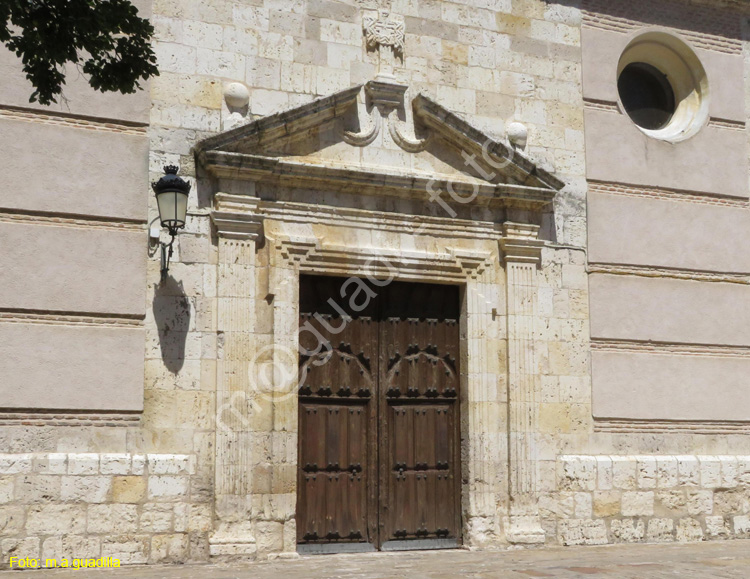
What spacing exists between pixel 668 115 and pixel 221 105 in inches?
182

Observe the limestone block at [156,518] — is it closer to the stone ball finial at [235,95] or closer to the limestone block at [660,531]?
the stone ball finial at [235,95]

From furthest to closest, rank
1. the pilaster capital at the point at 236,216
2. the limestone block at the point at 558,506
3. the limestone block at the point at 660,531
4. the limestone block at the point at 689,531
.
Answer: the limestone block at the point at 689,531 < the limestone block at the point at 660,531 < the limestone block at the point at 558,506 < the pilaster capital at the point at 236,216

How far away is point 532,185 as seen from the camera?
31.5 ft

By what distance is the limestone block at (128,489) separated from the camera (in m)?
7.95

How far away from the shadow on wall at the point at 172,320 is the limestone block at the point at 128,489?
88 cm

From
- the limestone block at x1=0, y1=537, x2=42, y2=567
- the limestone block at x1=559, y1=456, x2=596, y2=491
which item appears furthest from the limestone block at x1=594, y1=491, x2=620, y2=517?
the limestone block at x1=0, y1=537, x2=42, y2=567

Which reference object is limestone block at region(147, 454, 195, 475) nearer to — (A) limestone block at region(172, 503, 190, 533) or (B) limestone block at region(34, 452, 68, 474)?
(A) limestone block at region(172, 503, 190, 533)

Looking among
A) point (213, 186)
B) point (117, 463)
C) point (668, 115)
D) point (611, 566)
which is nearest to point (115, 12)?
point (213, 186)

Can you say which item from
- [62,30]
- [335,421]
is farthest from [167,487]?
[62,30]

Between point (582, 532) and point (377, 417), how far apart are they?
211 cm

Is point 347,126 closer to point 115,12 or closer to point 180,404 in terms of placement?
point 180,404

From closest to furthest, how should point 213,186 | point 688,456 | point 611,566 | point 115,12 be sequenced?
point 115,12
point 611,566
point 213,186
point 688,456

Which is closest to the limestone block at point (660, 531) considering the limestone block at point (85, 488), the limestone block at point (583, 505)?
the limestone block at point (583, 505)

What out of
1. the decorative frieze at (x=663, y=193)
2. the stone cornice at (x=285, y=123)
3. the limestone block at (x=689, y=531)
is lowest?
the limestone block at (x=689, y=531)
